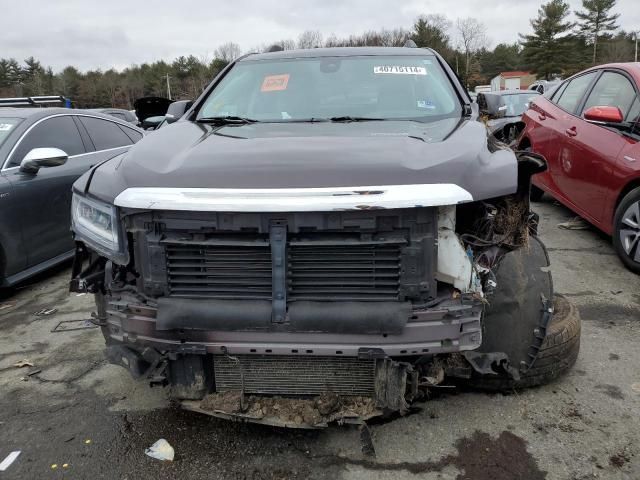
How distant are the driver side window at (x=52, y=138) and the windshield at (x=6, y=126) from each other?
13 centimetres

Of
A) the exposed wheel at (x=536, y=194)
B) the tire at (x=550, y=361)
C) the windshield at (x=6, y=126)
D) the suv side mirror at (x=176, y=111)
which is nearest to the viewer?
the tire at (x=550, y=361)

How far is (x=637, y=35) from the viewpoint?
70.8 meters

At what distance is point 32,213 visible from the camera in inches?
191

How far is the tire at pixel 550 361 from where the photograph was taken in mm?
2883

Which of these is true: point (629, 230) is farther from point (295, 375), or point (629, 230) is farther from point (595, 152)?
point (295, 375)

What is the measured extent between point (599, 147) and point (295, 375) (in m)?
4.07

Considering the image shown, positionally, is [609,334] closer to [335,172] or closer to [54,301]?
[335,172]

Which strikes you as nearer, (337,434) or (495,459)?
(495,459)

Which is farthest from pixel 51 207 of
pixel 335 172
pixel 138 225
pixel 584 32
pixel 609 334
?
pixel 584 32

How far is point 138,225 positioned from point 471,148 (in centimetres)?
156

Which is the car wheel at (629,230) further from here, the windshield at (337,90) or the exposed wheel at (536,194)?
the exposed wheel at (536,194)

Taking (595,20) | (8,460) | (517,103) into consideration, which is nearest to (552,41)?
(595,20)

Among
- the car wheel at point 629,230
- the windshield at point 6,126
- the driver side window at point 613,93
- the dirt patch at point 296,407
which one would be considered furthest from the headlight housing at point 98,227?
the driver side window at point 613,93

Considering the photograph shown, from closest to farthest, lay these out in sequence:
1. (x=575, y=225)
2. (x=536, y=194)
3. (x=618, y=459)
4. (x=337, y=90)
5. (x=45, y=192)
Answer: (x=618, y=459) < (x=337, y=90) < (x=45, y=192) < (x=575, y=225) < (x=536, y=194)
